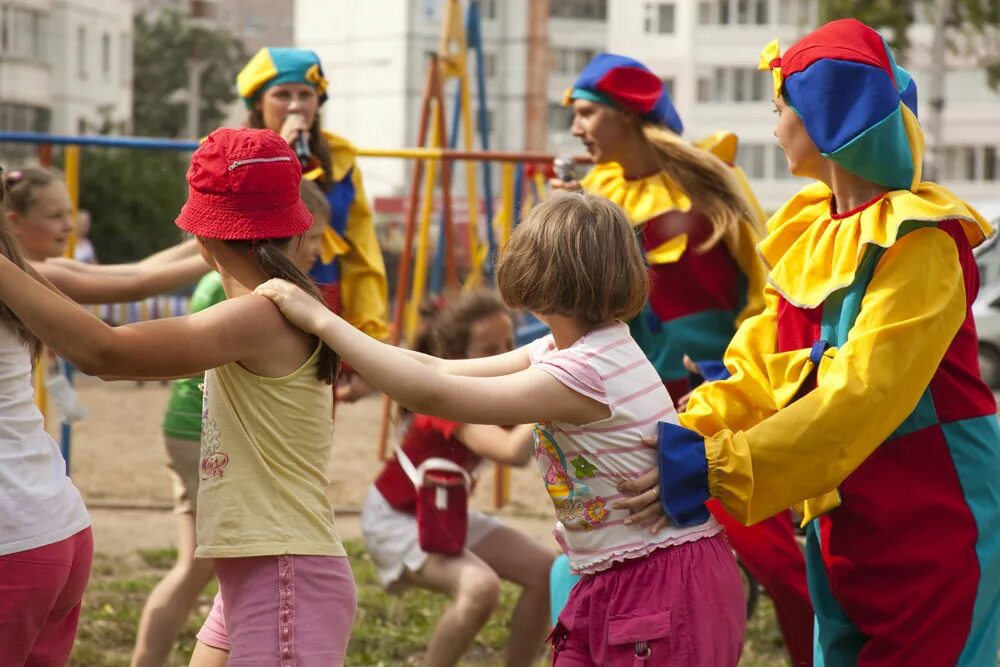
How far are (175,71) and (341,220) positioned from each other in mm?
48130

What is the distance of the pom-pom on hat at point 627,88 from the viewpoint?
4.60m

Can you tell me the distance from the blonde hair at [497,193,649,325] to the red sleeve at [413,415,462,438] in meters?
1.36

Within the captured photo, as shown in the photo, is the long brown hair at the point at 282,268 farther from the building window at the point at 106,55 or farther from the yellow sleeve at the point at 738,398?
the building window at the point at 106,55

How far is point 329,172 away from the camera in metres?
4.92

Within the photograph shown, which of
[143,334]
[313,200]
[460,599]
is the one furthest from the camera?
[313,200]

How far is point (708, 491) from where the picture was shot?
2.69m

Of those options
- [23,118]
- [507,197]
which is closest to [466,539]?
[507,197]

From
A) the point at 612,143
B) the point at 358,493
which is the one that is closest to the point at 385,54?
the point at 358,493

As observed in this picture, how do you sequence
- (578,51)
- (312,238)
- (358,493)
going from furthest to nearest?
(578,51) → (358,493) → (312,238)

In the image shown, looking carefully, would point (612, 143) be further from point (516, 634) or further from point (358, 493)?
point (358, 493)

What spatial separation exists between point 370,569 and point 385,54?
44.2 metres

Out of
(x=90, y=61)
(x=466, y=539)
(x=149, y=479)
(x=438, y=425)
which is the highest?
(x=90, y=61)

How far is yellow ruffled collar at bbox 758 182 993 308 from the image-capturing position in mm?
2742

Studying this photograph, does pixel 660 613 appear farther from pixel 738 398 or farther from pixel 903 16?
pixel 903 16
